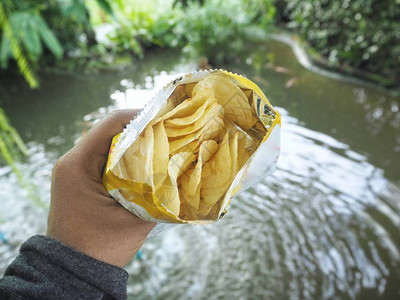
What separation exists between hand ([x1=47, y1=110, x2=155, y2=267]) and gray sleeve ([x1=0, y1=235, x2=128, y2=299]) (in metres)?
0.04

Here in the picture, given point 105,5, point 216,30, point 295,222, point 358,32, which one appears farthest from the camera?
point 216,30

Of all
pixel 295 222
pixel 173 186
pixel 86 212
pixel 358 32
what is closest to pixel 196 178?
pixel 173 186

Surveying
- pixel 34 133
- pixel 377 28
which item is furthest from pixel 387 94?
pixel 34 133

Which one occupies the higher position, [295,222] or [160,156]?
[160,156]

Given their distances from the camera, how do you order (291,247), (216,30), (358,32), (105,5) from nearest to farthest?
(105,5), (291,247), (358,32), (216,30)

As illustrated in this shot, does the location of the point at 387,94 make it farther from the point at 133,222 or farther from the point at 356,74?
the point at 133,222

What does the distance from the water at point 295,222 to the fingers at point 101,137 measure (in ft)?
4.10

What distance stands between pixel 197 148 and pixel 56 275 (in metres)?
0.45

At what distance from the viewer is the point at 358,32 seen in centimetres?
459

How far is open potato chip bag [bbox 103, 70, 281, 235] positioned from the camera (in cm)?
69

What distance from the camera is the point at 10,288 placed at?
0.65 meters

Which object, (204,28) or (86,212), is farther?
(204,28)

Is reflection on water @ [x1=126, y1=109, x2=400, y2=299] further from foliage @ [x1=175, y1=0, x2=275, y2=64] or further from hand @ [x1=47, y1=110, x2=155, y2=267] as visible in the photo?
foliage @ [x1=175, y1=0, x2=275, y2=64]

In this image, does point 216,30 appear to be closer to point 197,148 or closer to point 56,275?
point 197,148
